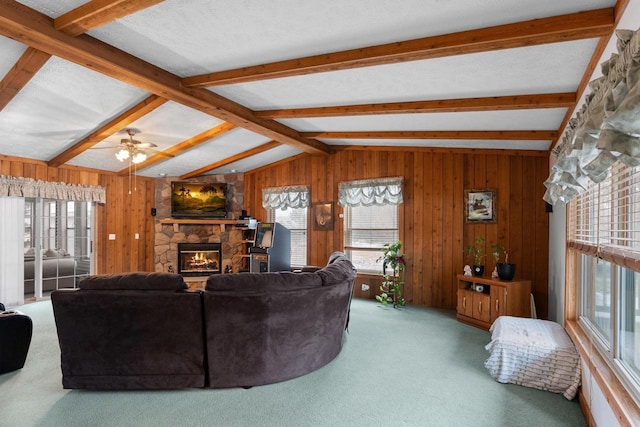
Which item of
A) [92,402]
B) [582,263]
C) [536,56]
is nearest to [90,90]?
[92,402]

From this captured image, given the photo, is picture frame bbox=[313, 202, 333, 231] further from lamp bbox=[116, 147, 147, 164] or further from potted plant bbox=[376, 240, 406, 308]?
lamp bbox=[116, 147, 147, 164]

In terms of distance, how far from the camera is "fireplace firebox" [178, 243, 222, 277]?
296 inches

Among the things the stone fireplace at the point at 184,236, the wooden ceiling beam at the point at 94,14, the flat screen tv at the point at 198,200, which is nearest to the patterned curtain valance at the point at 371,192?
the stone fireplace at the point at 184,236

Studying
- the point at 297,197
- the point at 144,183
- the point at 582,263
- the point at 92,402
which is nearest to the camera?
the point at 92,402

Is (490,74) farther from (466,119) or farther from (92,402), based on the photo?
(92,402)

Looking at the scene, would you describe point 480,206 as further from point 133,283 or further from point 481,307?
point 133,283

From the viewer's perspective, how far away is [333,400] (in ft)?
8.80

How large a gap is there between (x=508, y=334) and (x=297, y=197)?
15.3 feet

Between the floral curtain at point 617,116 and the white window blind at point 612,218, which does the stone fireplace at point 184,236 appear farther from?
the floral curtain at point 617,116

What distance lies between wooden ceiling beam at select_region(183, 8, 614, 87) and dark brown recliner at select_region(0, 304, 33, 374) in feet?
9.48

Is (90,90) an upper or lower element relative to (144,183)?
upper

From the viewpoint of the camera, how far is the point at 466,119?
3994 millimetres

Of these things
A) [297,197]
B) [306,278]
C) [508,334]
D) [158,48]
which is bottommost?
[508,334]

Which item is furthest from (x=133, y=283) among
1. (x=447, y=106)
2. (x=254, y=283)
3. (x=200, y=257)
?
(x=200, y=257)
